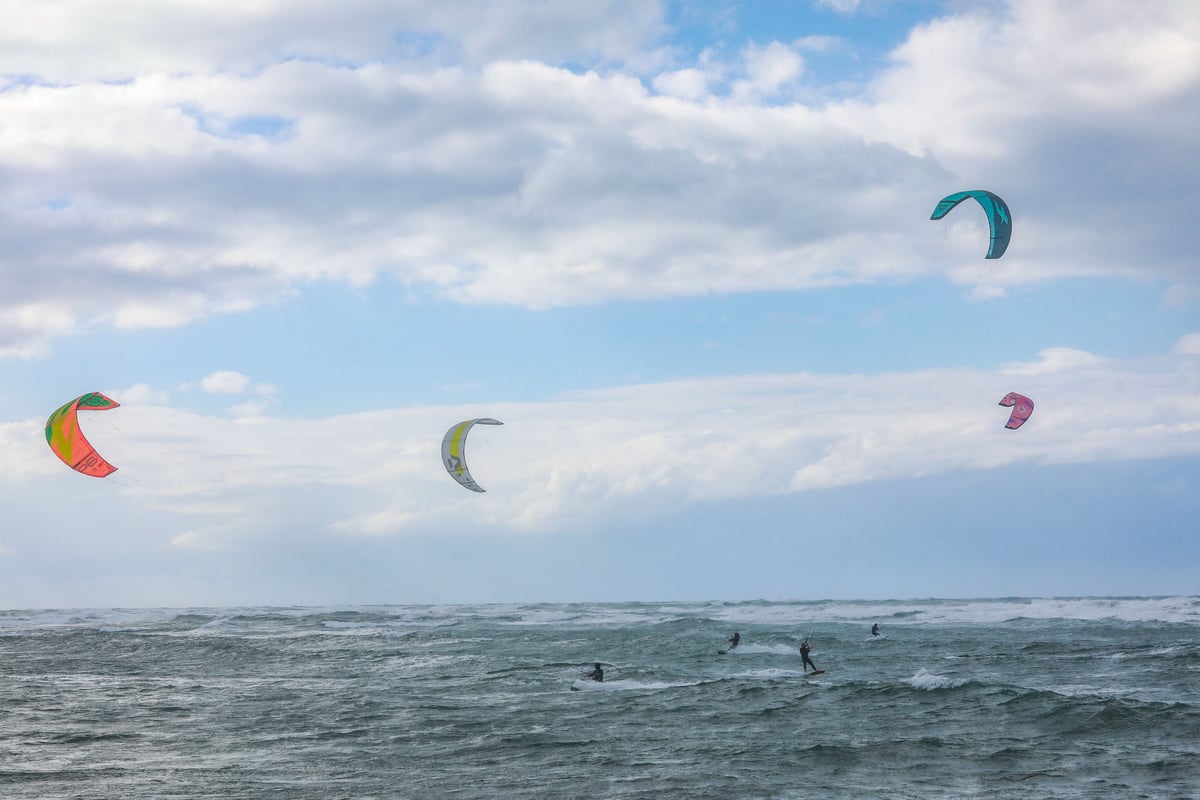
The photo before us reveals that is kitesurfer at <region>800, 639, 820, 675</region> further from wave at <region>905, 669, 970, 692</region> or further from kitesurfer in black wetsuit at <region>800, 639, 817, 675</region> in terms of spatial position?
wave at <region>905, 669, 970, 692</region>

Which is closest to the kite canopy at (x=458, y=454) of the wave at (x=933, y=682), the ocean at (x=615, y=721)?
the ocean at (x=615, y=721)

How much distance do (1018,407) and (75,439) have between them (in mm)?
27057

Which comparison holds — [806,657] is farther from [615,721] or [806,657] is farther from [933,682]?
[615,721]

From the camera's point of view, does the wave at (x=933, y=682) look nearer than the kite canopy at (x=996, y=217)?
Yes

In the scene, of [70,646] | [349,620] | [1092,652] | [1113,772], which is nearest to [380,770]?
[1113,772]

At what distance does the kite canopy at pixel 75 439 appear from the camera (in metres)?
26.1

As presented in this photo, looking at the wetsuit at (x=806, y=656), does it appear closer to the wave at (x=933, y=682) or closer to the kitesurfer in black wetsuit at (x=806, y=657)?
the kitesurfer in black wetsuit at (x=806, y=657)

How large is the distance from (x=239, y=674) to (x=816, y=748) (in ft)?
62.0

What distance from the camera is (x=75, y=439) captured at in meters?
26.7

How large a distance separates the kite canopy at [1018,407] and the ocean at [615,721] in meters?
7.07

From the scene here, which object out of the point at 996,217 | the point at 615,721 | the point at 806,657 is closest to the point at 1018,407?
the point at 996,217

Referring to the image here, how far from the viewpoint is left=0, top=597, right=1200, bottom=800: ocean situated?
14.0 metres

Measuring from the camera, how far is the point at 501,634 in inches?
1838

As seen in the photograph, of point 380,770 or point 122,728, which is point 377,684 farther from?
point 380,770
